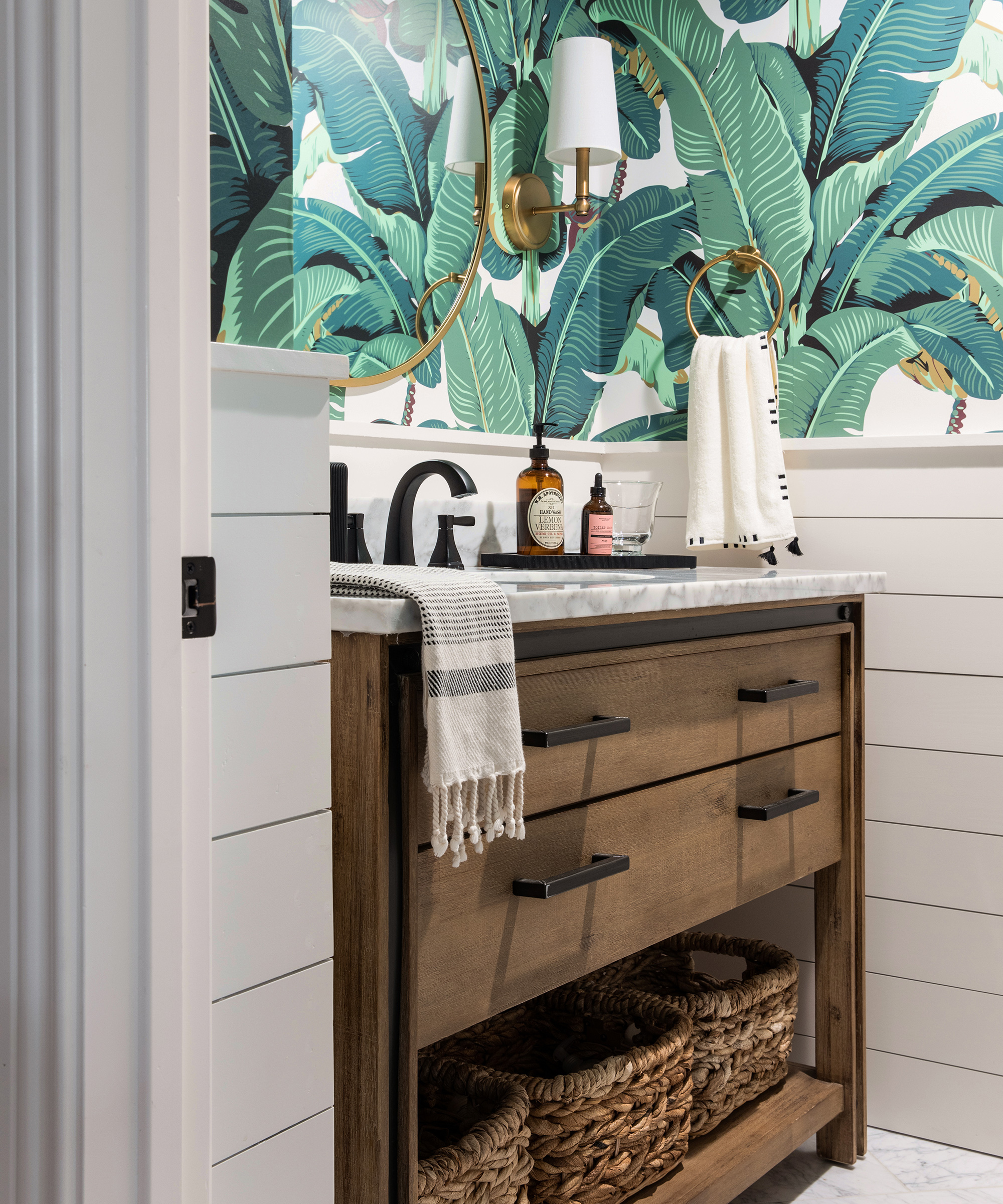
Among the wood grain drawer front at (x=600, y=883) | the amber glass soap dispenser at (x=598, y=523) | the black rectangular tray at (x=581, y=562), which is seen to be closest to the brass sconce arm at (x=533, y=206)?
the amber glass soap dispenser at (x=598, y=523)

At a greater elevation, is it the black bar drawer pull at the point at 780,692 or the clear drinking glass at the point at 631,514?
the clear drinking glass at the point at 631,514

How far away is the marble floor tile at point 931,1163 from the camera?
184cm

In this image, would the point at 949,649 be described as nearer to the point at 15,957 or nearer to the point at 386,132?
the point at 386,132

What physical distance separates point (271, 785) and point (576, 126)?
1500mm

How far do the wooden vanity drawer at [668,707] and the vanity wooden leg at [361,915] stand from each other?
19 centimetres

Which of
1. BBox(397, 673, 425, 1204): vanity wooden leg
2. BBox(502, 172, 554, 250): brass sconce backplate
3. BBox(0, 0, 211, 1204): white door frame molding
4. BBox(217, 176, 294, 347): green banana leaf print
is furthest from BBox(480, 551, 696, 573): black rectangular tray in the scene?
BBox(0, 0, 211, 1204): white door frame molding

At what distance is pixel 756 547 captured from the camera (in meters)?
2.13

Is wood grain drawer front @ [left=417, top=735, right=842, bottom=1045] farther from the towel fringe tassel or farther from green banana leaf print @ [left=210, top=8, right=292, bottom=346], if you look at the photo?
green banana leaf print @ [left=210, top=8, right=292, bottom=346]

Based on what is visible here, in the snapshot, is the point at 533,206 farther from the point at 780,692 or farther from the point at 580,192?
the point at 780,692

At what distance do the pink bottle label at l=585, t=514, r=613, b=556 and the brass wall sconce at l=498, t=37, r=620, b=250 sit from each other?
1.77 feet

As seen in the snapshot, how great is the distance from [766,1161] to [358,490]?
114cm

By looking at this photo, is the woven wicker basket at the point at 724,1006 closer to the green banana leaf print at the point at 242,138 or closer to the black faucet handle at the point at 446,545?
the black faucet handle at the point at 446,545

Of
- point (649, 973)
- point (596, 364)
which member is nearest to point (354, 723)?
point (649, 973)

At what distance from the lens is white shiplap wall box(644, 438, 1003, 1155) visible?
Answer: 1.93m
